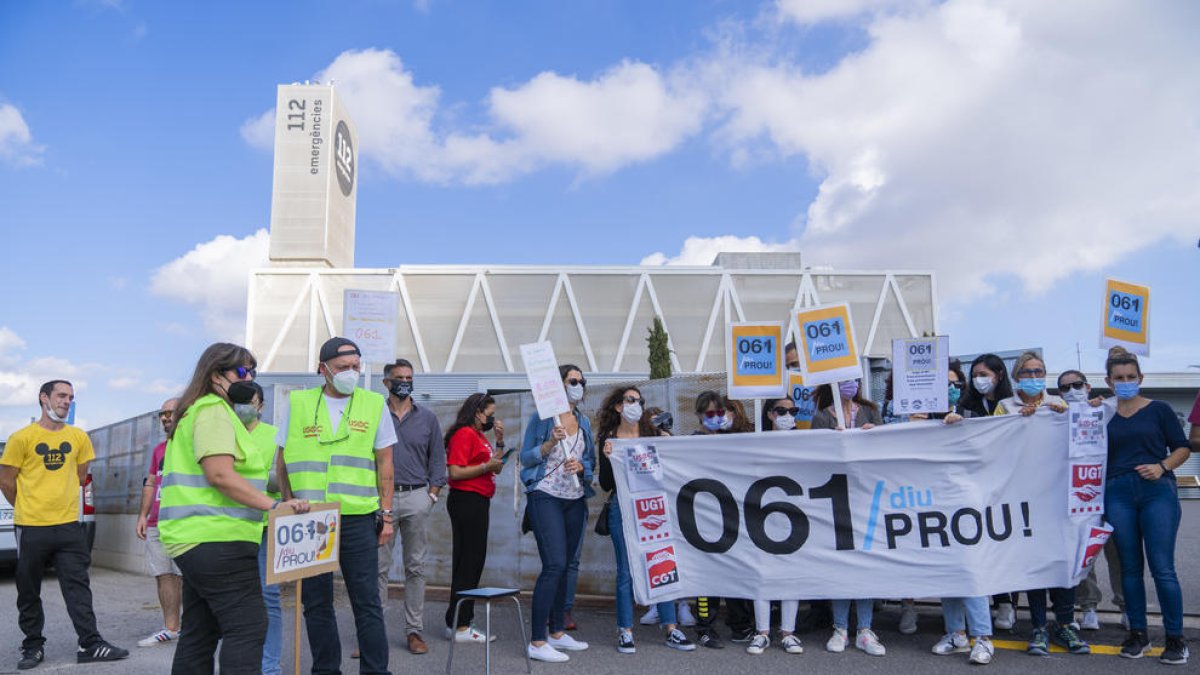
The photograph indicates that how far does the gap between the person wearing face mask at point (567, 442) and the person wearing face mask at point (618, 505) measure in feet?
0.64

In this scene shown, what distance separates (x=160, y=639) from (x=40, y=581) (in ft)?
3.54

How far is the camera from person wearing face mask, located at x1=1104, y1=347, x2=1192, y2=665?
210 inches

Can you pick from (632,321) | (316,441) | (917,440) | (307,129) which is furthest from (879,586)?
(307,129)

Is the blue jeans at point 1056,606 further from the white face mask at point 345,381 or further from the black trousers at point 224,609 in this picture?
the black trousers at point 224,609

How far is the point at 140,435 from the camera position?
495 inches

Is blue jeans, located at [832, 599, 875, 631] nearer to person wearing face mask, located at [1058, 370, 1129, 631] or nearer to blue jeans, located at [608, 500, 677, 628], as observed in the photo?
blue jeans, located at [608, 500, 677, 628]

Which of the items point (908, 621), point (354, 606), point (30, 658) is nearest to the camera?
point (354, 606)

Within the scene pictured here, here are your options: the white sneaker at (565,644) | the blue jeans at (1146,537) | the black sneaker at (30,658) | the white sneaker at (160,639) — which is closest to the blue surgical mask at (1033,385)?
the blue jeans at (1146,537)

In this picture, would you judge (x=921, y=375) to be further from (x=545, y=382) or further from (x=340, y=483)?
(x=340, y=483)

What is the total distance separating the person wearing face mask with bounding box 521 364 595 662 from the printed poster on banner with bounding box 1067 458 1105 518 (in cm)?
334

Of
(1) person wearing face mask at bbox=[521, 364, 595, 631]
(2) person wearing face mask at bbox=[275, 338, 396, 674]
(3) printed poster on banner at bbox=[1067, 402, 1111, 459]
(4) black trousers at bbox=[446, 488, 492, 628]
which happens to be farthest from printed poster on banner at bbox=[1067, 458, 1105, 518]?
(2) person wearing face mask at bbox=[275, 338, 396, 674]

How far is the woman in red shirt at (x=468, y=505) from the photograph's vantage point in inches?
245

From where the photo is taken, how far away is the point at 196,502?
3750 mm

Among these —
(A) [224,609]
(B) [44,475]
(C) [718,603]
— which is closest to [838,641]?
(C) [718,603]
